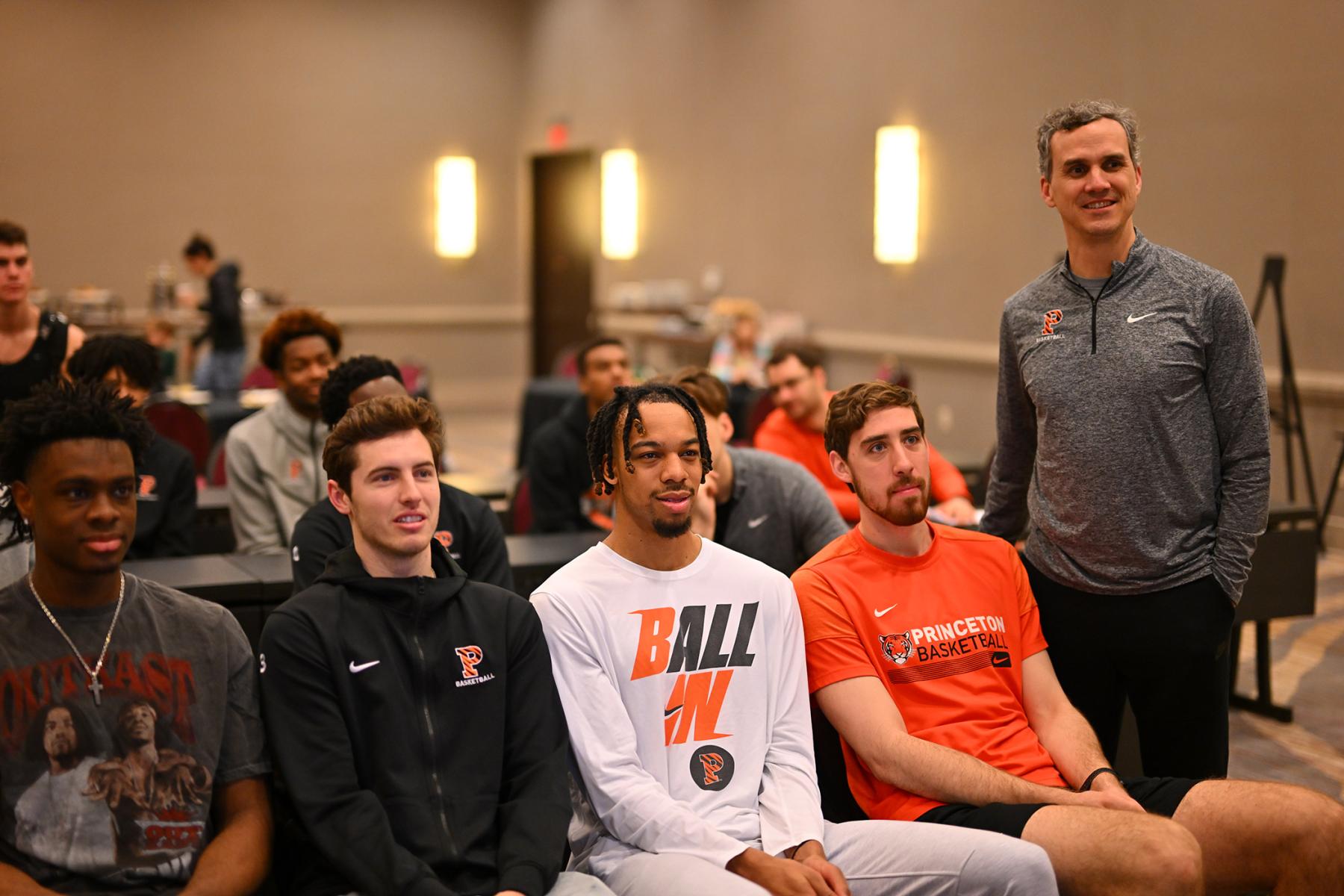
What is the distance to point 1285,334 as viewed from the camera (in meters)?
5.95

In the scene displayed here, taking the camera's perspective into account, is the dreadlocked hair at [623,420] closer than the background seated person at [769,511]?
Yes

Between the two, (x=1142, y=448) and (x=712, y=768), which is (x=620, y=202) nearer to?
(x=1142, y=448)

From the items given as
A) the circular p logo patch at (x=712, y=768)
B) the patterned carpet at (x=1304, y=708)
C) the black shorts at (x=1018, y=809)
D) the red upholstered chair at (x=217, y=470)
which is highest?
the red upholstered chair at (x=217, y=470)

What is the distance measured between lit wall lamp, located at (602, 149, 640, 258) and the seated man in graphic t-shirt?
403 inches

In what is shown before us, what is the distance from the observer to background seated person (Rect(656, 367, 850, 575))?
3482 mm

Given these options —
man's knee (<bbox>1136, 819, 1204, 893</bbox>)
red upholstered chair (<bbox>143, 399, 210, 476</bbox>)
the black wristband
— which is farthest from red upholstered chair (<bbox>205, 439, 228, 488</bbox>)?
man's knee (<bbox>1136, 819, 1204, 893</bbox>)

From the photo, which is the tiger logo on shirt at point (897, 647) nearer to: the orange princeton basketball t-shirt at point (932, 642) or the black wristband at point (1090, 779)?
the orange princeton basketball t-shirt at point (932, 642)

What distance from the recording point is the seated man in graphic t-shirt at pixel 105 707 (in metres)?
1.87

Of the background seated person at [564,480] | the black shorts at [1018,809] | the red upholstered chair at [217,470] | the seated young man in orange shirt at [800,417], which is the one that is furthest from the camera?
the red upholstered chair at [217,470]

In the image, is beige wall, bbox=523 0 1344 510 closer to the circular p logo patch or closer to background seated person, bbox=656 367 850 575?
background seated person, bbox=656 367 850 575

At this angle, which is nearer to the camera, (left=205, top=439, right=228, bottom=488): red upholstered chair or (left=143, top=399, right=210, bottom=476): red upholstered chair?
(left=205, top=439, right=228, bottom=488): red upholstered chair

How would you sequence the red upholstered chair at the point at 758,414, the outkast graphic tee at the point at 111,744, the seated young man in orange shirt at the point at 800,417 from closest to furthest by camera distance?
1. the outkast graphic tee at the point at 111,744
2. the seated young man in orange shirt at the point at 800,417
3. the red upholstered chair at the point at 758,414

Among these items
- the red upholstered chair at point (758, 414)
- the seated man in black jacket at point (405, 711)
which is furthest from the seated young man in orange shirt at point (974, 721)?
the red upholstered chair at point (758, 414)

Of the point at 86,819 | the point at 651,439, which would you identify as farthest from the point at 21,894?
the point at 651,439
